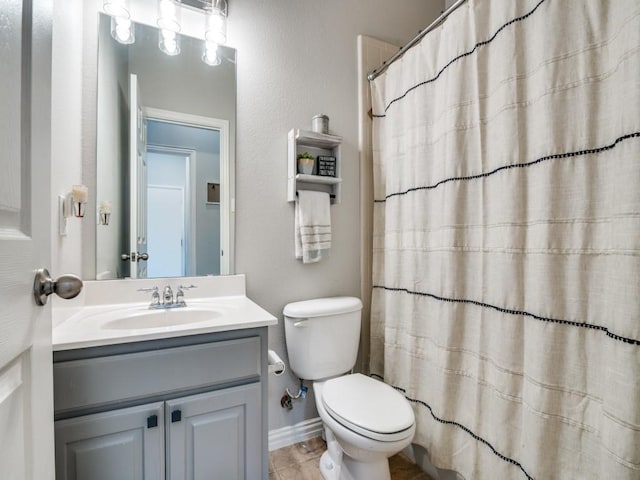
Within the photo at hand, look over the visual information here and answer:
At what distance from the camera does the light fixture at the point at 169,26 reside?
52.4 inches

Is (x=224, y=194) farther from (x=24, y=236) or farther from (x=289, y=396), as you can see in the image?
(x=289, y=396)

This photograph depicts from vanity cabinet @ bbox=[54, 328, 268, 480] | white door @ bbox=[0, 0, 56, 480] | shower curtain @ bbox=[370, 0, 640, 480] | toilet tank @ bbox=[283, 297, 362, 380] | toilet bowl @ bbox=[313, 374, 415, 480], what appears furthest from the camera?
toilet tank @ bbox=[283, 297, 362, 380]

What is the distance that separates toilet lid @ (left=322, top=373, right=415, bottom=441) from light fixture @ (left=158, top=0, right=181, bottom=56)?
5.55 ft

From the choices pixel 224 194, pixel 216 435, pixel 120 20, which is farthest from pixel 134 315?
pixel 120 20

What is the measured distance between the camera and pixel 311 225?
1.61m

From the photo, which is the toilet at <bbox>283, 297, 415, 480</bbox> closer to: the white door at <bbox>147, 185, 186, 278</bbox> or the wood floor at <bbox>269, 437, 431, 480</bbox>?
the wood floor at <bbox>269, 437, 431, 480</bbox>

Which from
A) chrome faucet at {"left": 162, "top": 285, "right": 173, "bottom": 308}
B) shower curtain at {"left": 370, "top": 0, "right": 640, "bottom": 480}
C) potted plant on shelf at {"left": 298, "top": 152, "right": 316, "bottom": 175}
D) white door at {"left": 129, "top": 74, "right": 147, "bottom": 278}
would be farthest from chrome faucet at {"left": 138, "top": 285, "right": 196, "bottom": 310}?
shower curtain at {"left": 370, "top": 0, "right": 640, "bottom": 480}

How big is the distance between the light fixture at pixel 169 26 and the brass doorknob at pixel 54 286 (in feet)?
4.08

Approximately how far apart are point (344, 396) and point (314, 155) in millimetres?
1235

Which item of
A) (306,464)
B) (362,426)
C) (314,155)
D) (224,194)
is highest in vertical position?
(314,155)

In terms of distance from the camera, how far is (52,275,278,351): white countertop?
2.97 ft

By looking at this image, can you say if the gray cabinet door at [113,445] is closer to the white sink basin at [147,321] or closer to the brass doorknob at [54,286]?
the white sink basin at [147,321]

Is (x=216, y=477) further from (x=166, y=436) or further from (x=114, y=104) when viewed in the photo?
(x=114, y=104)

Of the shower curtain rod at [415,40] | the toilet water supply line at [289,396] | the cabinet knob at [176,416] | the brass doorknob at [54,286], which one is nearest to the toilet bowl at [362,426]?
the toilet water supply line at [289,396]
